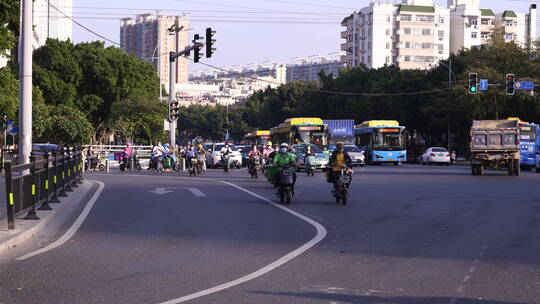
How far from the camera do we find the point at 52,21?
450 ft

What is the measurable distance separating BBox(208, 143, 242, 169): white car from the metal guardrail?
28.7 metres

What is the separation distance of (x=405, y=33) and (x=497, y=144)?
110 m

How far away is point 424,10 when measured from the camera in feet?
493

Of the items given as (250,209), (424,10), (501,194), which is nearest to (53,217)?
(250,209)

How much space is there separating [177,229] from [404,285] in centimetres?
695

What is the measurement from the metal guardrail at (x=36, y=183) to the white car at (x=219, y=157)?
2867 cm

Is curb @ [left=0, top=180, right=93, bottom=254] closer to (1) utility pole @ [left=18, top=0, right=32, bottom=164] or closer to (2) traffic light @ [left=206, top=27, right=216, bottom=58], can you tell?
(1) utility pole @ [left=18, top=0, right=32, bottom=164]

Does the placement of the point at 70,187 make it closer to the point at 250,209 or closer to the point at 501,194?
the point at 250,209

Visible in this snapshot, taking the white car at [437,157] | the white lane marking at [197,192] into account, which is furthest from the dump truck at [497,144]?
the white car at [437,157]

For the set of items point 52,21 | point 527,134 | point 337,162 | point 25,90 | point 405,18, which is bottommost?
point 337,162

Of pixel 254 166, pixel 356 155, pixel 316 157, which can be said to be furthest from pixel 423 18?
pixel 254 166

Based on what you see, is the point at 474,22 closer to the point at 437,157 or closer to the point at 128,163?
the point at 437,157

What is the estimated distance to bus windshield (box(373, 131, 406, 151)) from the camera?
64.2 meters

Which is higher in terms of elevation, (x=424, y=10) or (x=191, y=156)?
(x=424, y=10)
